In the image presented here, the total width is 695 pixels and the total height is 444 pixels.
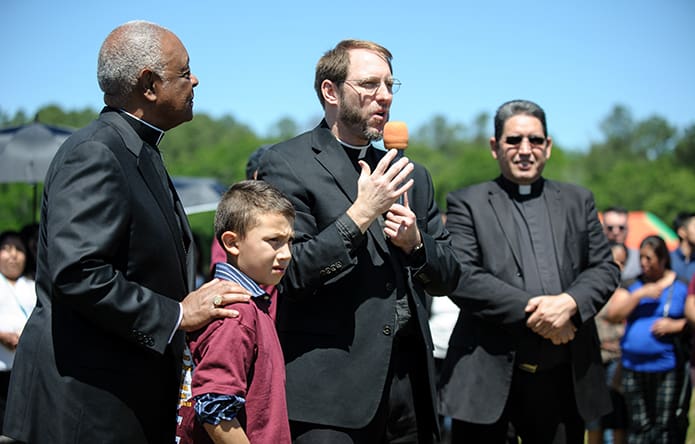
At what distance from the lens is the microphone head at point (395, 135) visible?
333cm

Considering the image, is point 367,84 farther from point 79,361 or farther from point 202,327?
point 79,361

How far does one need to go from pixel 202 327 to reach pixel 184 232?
0.49m

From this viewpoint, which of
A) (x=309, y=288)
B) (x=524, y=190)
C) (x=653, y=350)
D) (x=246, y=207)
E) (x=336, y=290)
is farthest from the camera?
(x=653, y=350)

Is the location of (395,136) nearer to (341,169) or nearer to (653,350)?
(341,169)

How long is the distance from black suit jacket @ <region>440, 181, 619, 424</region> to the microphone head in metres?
1.24

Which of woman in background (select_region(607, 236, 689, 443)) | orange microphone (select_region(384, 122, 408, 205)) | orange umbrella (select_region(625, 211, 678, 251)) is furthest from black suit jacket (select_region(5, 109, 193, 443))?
orange umbrella (select_region(625, 211, 678, 251))

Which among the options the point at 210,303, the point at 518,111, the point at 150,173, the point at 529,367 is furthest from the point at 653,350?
the point at 150,173

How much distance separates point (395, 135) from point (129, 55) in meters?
1.22

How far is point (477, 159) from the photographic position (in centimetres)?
6906

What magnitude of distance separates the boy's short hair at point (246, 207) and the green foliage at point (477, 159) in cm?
2774

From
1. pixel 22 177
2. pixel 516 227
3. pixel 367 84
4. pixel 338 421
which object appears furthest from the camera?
pixel 22 177

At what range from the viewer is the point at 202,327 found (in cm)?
262

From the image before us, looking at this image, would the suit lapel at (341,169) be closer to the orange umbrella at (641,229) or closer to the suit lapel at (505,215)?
the suit lapel at (505,215)

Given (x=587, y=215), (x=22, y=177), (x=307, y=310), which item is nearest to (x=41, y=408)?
(x=307, y=310)
